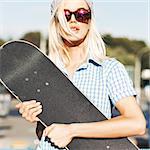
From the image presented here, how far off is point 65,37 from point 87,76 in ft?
0.54

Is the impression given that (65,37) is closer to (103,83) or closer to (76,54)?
(76,54)

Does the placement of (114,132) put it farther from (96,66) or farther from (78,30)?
(78,30)

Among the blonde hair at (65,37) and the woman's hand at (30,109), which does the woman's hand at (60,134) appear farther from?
the blonde hair at (65,37)

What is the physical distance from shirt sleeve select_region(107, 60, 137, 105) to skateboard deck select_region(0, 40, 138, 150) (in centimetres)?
9

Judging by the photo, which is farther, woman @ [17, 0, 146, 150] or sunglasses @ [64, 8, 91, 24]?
sunglasses @ [64, 8, 91, 24]

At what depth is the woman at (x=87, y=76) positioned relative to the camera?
1490mm

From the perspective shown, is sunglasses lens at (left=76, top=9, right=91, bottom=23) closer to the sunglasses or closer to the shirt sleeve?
the sunglasses

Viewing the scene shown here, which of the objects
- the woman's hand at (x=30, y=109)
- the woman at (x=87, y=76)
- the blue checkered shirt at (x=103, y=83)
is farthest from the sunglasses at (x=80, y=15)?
the woman's hand at (x=30, y=109)

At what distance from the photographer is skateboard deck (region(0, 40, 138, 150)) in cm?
158

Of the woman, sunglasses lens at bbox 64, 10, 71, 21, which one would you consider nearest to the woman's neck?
the woman

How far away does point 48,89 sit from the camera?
5.41 ft

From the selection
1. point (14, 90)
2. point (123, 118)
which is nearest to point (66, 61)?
point (14, 90)

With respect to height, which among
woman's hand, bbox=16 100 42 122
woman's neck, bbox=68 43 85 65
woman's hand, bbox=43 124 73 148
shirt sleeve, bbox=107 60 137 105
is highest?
woman's neck, bbox=68 43 85 65

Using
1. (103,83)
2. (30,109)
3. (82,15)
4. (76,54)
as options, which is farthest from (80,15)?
(30,109)
